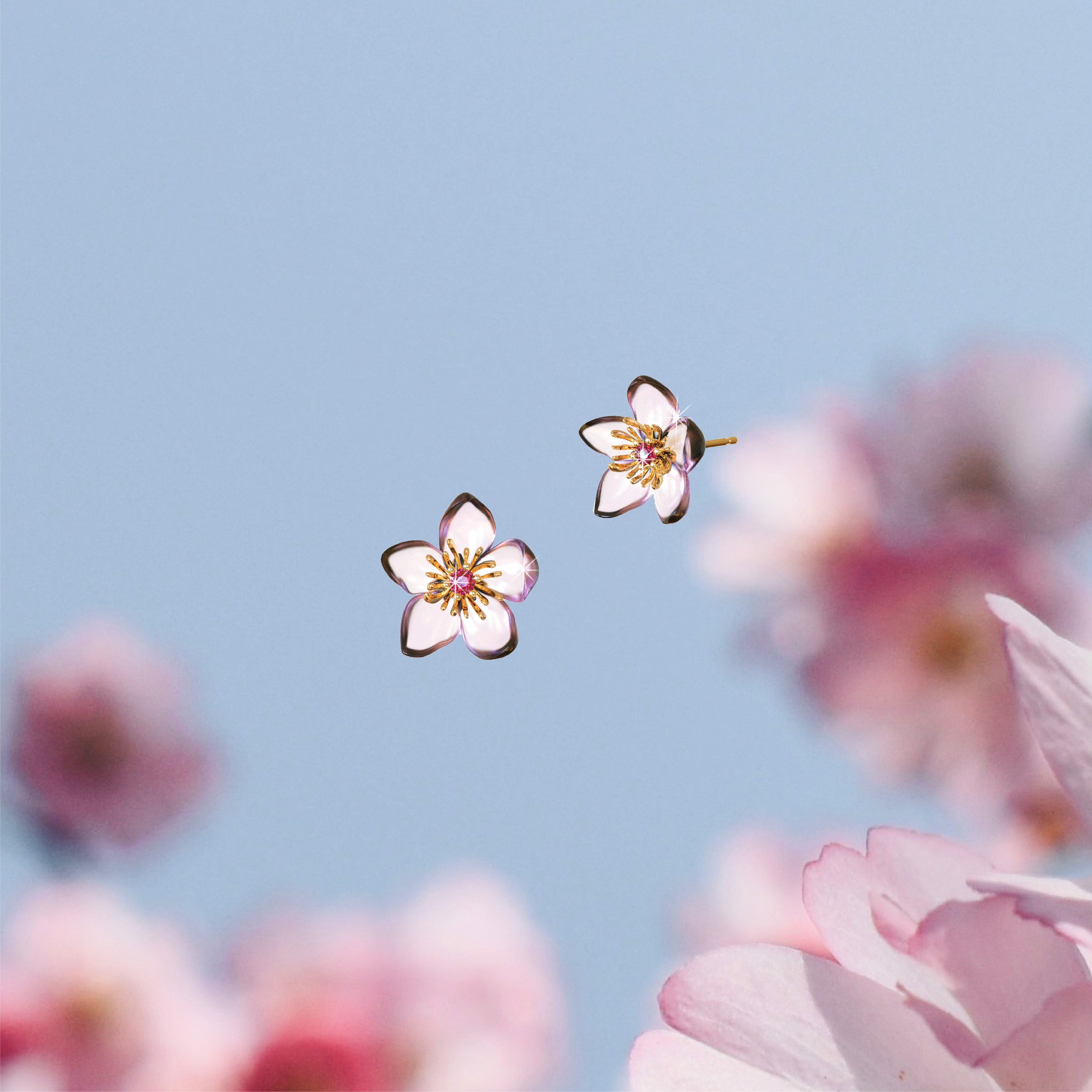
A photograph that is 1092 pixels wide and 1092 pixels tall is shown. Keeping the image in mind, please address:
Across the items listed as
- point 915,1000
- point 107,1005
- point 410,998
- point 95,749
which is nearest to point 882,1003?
point 915,1000

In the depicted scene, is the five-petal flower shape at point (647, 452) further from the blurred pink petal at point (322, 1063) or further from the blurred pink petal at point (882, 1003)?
the blurred pink petal at point (322, 1063)

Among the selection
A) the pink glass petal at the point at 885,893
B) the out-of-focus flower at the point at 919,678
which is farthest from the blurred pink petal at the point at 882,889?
the out-of-focus flower at the point at 919,678

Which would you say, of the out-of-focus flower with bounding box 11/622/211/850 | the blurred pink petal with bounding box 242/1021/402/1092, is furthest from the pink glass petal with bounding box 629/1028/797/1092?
the out-of-focus flower with bounding box 11/622/211/850

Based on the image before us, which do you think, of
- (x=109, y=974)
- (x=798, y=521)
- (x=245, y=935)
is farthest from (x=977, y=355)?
(x=109, y=974)

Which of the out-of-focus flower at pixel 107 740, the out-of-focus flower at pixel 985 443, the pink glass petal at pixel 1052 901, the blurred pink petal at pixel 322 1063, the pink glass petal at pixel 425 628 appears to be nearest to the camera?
the pink glass petal at pixel 1052 901

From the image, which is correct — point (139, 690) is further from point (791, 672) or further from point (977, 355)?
Answer: point (977, 355)

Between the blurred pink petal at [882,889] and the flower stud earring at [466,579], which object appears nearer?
the blurred pink petal at [882,889]

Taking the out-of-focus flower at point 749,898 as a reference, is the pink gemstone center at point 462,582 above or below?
above

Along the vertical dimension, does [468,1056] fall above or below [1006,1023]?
below
